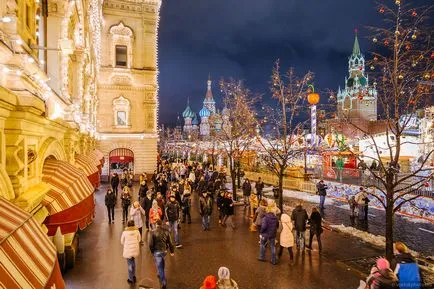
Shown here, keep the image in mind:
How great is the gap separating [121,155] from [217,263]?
25197 mm

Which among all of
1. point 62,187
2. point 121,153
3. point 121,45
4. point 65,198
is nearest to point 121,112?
point 121,153

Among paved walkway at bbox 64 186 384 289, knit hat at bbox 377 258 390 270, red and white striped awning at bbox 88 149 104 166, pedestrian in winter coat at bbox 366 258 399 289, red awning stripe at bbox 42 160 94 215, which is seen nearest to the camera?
pedestrian in winter coat at bbox 366 258 399 289

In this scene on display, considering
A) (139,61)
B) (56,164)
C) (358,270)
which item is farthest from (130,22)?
(358,270)

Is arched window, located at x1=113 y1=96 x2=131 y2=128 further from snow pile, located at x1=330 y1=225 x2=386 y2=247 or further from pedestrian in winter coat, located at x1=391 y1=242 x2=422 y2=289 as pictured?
pedestrian in winter coat, located at x1=391 y1=242 x2=422 y2=289

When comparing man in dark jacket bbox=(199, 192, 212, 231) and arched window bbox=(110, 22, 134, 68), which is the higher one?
arched window bbox=(110, 22, 134, 68)

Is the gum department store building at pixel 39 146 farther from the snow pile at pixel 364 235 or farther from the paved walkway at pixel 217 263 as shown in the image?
the snow pile at pixel 364 235

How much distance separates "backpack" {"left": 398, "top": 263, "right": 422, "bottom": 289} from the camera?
6320 millimetres

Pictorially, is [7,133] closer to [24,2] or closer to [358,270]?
[24,2]

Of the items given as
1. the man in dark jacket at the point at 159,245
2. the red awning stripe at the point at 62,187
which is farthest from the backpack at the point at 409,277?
the red awning stripe at the point at 62,187

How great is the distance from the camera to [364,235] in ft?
44.8

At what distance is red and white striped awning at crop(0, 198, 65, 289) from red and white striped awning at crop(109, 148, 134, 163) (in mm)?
30460

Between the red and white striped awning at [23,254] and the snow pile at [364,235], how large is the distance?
11.7 m

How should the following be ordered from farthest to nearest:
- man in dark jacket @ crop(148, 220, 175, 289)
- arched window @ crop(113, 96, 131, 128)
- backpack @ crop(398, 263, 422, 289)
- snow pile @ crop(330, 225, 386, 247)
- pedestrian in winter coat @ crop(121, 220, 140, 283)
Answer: arched window @ crop(113, 96, 131, 128) < snow pile @ crop(330, 225, 386, 247) < pedestrian in winter coat @ crop(121, 220, 140, 283) < man in dark jacket @ crop(148, 220, 175, 289) < backpack @ crop(398, 263, 422, 289)

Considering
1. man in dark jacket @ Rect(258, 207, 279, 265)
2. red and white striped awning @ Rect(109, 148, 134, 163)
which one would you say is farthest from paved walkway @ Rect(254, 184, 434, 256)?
red and white striped awning @ Rect(109, 148, 134, 163)
